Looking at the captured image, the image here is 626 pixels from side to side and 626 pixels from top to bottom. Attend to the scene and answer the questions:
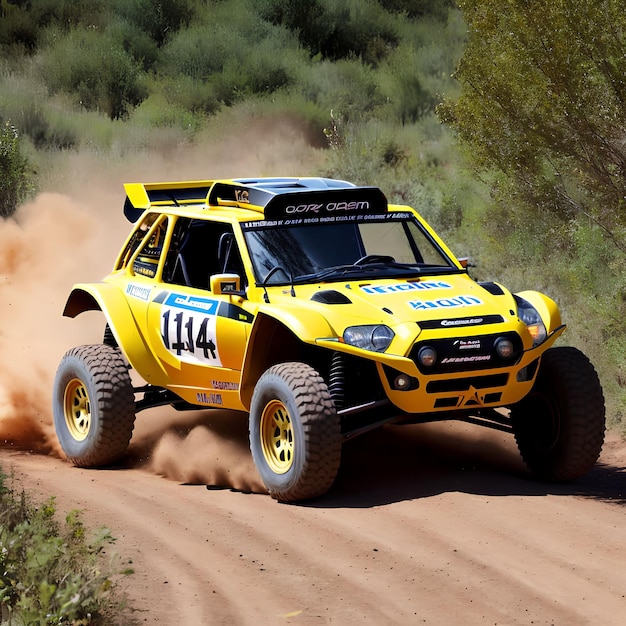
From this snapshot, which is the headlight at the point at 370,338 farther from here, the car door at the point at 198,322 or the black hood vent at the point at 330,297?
the car door at the point at 198,322

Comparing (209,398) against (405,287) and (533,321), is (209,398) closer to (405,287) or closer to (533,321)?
(405,287)

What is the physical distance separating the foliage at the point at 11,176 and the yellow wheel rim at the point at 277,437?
1264cm

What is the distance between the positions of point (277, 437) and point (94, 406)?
1846 mm

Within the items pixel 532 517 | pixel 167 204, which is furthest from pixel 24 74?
pixel 532 517

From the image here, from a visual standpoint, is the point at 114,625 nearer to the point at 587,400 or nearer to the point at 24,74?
the point at 587,400

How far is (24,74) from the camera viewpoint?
28844 mm

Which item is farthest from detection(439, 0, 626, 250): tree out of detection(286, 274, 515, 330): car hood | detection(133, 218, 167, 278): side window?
detection(133, 218, 167, 278): side window

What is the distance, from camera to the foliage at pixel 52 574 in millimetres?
5539

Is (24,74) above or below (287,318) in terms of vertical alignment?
above

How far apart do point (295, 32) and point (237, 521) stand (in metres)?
24.8

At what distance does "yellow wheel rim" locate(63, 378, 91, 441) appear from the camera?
10133mm

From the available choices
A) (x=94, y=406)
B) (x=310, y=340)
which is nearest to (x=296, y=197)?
(x=310, y=340)

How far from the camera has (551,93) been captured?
1213 cm

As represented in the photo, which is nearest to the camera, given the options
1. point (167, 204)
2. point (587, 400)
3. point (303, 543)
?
point (303, 543)
